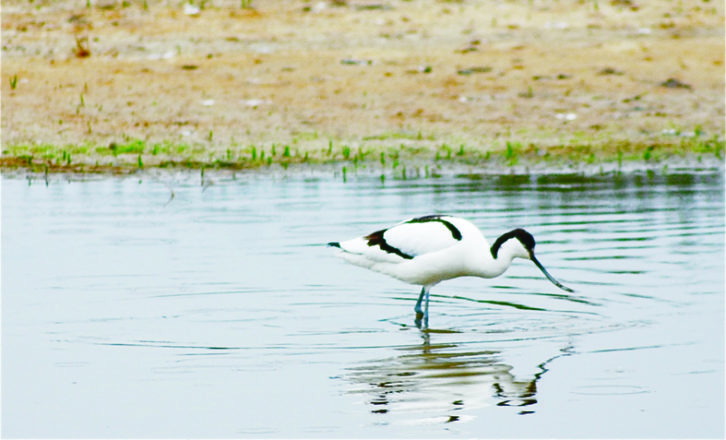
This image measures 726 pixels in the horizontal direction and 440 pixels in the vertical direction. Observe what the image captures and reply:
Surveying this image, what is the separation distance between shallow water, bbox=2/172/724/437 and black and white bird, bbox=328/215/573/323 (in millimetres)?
246

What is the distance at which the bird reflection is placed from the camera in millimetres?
6512

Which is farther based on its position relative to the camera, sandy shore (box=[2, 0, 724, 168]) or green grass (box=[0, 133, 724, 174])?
sandy shore (box=[2, 0, 724, 168])

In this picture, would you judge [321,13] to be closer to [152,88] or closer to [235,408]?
[152,88]

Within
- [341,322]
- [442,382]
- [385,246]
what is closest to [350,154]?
[385,246]

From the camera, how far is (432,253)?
8.58 m

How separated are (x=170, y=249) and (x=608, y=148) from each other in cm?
680

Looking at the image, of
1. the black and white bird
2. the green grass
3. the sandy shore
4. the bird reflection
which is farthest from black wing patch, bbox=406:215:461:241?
the sandy shore

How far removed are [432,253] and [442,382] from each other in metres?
1.69

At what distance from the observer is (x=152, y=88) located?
1773 centimetres

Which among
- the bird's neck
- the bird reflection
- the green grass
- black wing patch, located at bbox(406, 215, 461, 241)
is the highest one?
the green grass

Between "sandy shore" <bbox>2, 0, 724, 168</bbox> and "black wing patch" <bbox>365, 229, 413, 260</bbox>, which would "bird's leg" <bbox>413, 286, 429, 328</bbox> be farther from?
"sandy shore" <bbox>2, 0, 724, 168</bbox>

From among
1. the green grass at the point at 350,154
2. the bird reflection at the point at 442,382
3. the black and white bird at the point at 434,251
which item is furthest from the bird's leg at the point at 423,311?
the green grass at the point at 350,154

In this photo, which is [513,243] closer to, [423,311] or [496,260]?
[496,260]

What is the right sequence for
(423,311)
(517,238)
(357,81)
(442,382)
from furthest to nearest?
(357,81) → (423,311) → (517,238) → (442,382)
